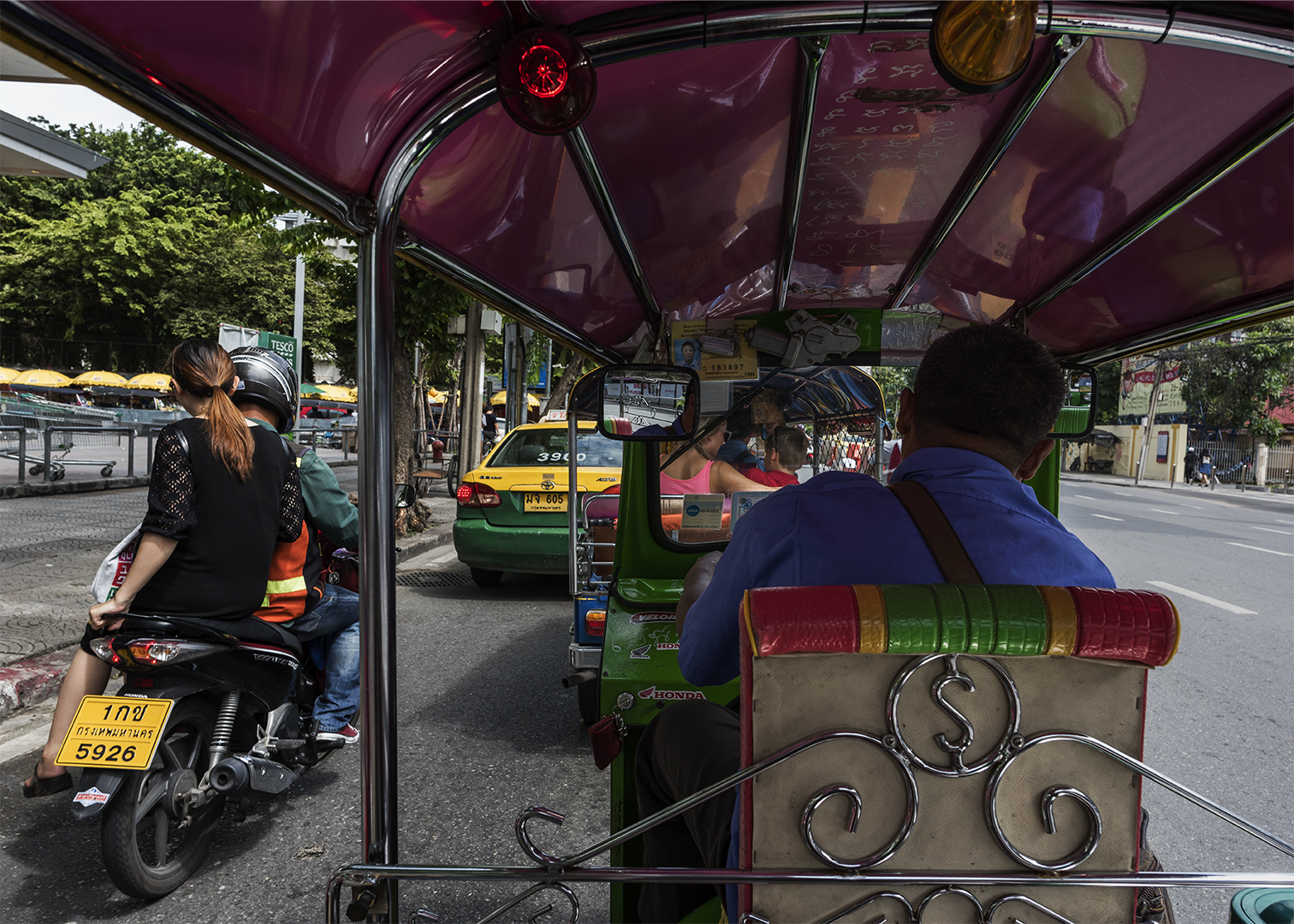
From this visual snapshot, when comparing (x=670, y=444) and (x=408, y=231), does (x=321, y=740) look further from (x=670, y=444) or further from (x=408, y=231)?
(x=408, y=231)

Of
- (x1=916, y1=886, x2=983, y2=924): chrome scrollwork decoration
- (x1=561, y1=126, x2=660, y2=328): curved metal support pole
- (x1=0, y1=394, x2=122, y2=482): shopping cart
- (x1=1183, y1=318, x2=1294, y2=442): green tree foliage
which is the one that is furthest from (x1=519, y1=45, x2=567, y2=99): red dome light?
(x1=1183, y1=318, x2=1294, y2=442): green tree foliage

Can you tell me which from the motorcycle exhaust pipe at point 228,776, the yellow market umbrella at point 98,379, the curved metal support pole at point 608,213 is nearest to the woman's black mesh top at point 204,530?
the motorcycle exhaust pipe at point 228,776

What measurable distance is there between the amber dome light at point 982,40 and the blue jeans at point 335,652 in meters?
2.88

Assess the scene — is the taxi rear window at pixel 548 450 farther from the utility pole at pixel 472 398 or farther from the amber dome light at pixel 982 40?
the utility pole at pixel 472 398

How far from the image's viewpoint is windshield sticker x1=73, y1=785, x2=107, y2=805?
2.52 m

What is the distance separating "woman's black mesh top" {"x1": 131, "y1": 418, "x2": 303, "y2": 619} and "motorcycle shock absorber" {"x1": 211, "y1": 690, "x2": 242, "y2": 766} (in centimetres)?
29

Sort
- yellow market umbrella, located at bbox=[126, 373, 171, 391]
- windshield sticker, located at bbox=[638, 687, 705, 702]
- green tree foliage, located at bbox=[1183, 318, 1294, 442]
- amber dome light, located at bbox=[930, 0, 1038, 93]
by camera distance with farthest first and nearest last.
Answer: yellow market umbrella, located at bbox=[126, 373, 171, 391], green tree foliage, located at bbox=[1183, 318, 1294, 442], windshield sticker, located at bbox=[638, 687, 705, 702], amber dome light, located at bbox=[930, 0, 1038, 93]

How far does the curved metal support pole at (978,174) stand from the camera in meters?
1.59

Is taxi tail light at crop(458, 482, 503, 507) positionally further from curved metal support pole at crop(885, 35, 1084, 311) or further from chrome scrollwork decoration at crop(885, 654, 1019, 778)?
chrome scrollwork decoration at crop(885, 654, 1019, 778)

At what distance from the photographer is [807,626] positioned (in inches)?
41.0

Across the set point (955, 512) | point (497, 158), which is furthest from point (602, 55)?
point (955, 512)

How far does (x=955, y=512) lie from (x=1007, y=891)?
566 mm

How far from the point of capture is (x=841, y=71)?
168 centimetres

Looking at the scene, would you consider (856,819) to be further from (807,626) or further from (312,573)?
(312,573)
